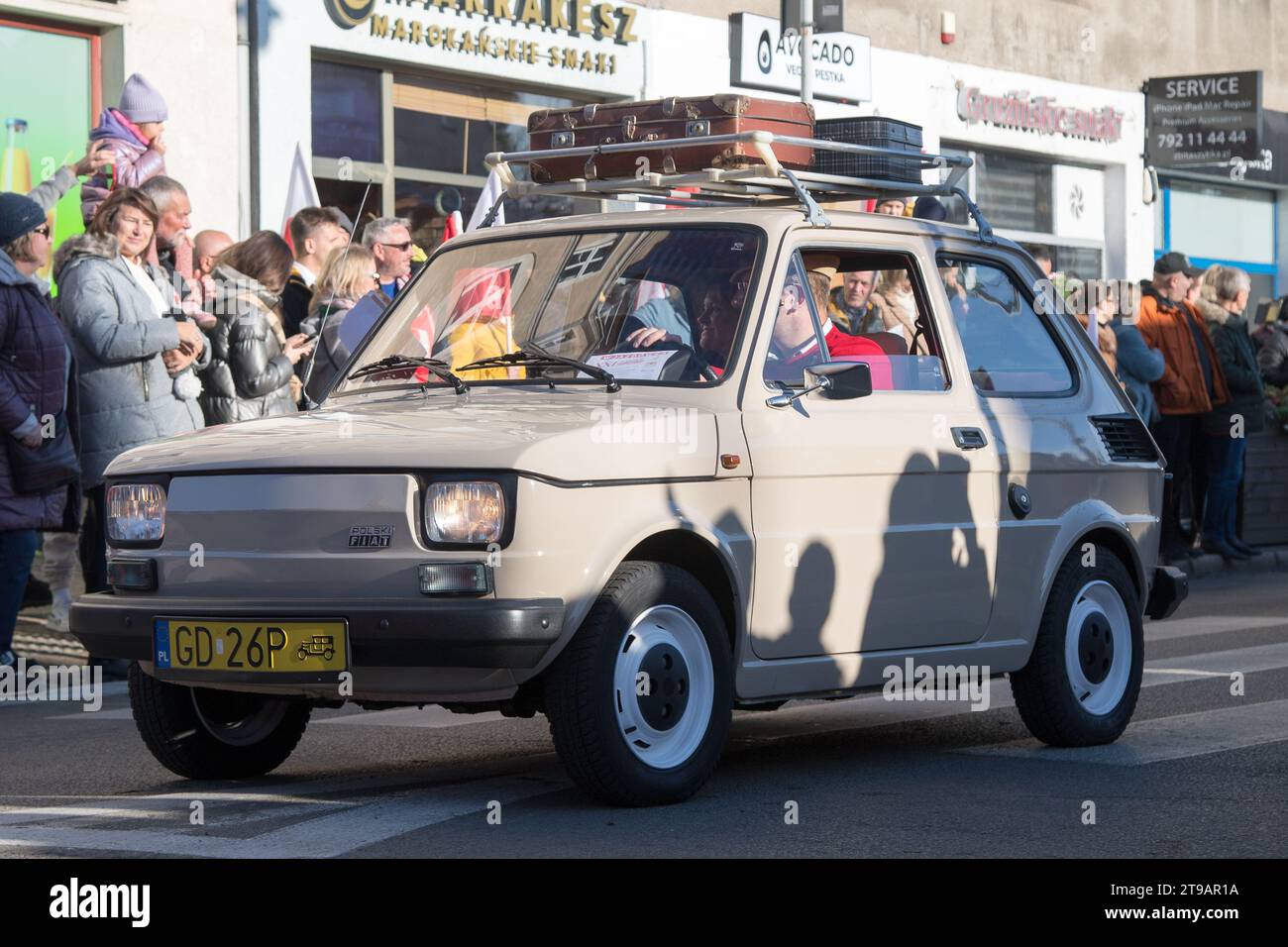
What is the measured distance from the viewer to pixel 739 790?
23.1ft

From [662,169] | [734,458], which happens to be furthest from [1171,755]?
[662,169]

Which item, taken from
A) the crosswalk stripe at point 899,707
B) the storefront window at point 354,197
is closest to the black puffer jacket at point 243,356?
the crosswalk stripe at point 899,707

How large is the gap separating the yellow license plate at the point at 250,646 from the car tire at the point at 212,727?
559 millimetres

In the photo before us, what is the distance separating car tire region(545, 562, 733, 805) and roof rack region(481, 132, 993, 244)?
1665mm

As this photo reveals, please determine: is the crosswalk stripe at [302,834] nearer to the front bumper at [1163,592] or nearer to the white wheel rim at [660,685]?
the white wheel rim at [660,685]

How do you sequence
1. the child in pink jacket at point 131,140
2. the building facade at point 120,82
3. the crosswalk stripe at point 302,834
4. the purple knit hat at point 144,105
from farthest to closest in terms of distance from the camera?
1. the building facade at point 120,82
2. the purple knit hat at point 144,105
3. the child in pink jacket at point 131,140
4. the crosswalk stripe at point 302,834

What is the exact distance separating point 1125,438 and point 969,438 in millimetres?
1133

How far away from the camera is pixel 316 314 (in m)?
12.3

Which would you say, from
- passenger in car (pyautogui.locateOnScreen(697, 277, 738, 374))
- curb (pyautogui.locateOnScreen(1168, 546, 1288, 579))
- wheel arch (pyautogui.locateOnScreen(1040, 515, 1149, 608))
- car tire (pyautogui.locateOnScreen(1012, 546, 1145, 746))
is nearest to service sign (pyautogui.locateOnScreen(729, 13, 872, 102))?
curb (pyautogui.locateOnScreen(1168, 546, 1288, 579))

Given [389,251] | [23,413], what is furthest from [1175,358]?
[23,413]

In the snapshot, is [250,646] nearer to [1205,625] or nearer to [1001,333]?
[1001,333]

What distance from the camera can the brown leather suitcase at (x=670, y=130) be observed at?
7906mm

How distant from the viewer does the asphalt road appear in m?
6.08
